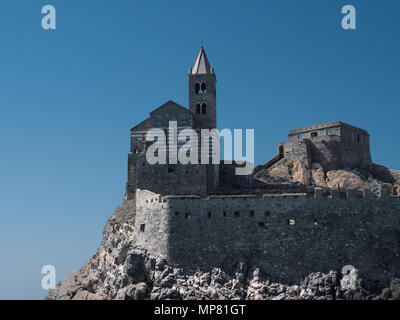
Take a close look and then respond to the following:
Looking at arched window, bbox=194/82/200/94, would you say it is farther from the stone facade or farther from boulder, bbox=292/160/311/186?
boulder, bbox=292/160/311/186

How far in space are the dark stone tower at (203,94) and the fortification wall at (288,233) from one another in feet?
50.2

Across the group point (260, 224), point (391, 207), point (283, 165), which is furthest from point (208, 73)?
point (391, 207)

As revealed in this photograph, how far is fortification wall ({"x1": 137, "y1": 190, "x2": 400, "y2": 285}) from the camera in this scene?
60.1m

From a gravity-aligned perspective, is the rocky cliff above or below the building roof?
below

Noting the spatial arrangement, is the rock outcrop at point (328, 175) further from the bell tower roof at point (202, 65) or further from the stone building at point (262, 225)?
the bell tower roof at point (202, 65)

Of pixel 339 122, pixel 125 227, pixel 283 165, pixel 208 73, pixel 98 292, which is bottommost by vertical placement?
pixel 98 292

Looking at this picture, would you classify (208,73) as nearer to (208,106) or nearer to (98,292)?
(208,106)

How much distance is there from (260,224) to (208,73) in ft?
76.3

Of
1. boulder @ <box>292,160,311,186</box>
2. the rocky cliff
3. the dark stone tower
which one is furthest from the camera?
boulder @ <box>292,160,311,186</box>

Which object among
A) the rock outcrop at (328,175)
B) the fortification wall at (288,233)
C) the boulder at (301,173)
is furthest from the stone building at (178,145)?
the boulder at (301,173)

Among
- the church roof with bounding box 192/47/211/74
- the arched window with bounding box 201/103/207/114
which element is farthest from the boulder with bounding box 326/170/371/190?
the church roof with bounding box 192/47/211/74
